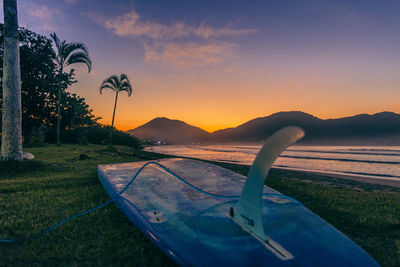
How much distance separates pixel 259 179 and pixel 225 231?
0.53m

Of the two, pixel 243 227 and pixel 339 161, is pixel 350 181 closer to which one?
pixel 243 227

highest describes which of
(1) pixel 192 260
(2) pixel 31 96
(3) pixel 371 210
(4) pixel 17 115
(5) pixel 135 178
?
(2) pixel 31 96

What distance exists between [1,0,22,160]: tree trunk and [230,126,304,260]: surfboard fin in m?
6.22

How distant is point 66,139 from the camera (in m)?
19.2

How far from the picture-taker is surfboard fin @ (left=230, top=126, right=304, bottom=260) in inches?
56.0

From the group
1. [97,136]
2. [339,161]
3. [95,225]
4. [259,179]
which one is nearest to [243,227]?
[259,179]

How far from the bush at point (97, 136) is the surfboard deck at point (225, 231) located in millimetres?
18256

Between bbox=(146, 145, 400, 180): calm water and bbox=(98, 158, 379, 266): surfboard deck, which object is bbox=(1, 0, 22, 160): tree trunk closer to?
bbox=(98, 158, 379, 266): surfboard deck

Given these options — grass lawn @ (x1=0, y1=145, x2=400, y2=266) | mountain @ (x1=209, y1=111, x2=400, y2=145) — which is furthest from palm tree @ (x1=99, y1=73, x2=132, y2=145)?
mountain @ (x1=209, y1=111, x2=400, y2=145)

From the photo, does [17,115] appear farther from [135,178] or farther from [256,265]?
[256,265]

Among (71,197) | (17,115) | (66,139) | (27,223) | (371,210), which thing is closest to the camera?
(27,223)

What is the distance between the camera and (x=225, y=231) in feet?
5.71

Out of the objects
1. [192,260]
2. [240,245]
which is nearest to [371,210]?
[240,245]

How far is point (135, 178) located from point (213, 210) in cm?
172
